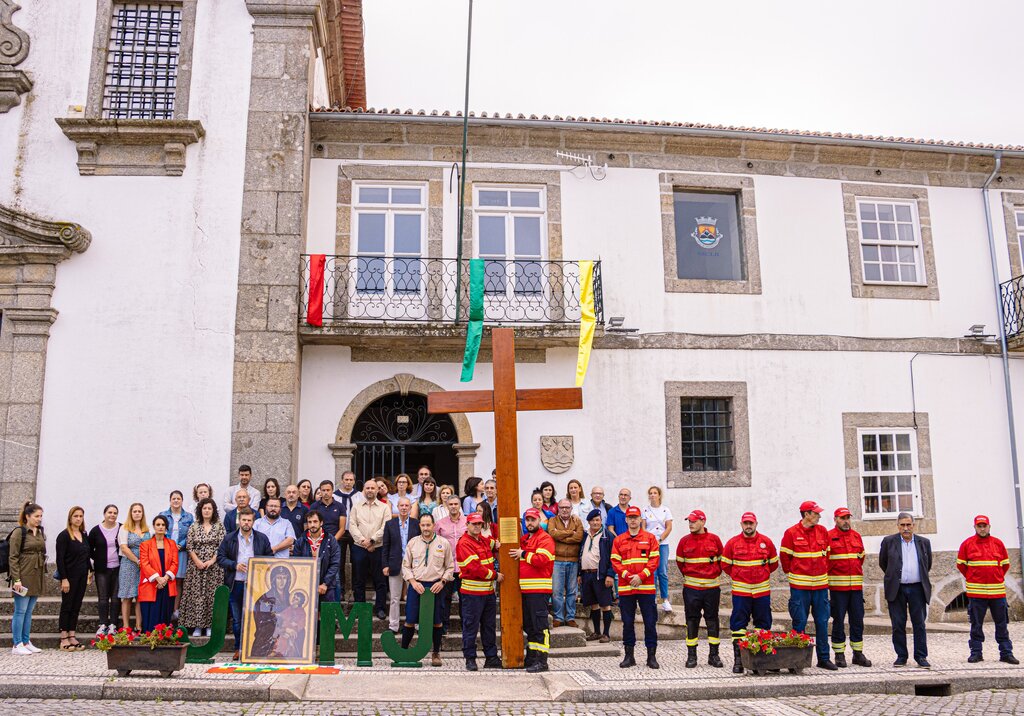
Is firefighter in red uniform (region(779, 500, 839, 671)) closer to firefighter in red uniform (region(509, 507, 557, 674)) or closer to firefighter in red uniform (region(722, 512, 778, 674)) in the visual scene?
firefighter in red uniform (region(722, 512, 778, 674))

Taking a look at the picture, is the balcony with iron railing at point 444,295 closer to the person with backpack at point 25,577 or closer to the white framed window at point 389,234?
the white framed window at point 389,234

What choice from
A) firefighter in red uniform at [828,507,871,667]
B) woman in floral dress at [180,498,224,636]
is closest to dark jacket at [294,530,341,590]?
woman in floral dress at [180,498,224,636]

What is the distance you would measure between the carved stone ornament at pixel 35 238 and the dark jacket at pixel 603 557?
23.8ft

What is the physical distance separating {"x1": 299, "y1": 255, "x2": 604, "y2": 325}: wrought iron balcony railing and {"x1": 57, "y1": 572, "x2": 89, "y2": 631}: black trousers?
4457 mm

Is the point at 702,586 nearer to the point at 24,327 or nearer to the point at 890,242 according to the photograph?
the point at 890,242

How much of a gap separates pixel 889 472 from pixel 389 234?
7832 millimetres

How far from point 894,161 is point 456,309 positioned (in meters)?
7.19

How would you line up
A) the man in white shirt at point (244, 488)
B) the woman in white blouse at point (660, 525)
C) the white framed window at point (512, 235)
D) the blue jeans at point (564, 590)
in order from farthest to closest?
the white framed window at point (512, 235), the woman in white blouse at point (660, 525), the man in white shirt at point (244, 488), the blue jeans at point (564, 590)

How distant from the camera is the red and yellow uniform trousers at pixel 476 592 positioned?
26.8ft

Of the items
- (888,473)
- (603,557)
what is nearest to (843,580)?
(603,557)

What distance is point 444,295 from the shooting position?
481 inches

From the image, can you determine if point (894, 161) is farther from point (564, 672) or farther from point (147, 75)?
point (147, 75)

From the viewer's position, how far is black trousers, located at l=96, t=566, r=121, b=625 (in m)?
9.14

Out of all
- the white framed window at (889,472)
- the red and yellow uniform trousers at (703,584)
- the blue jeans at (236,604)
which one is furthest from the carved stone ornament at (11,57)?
the white framed window at (889,472)
